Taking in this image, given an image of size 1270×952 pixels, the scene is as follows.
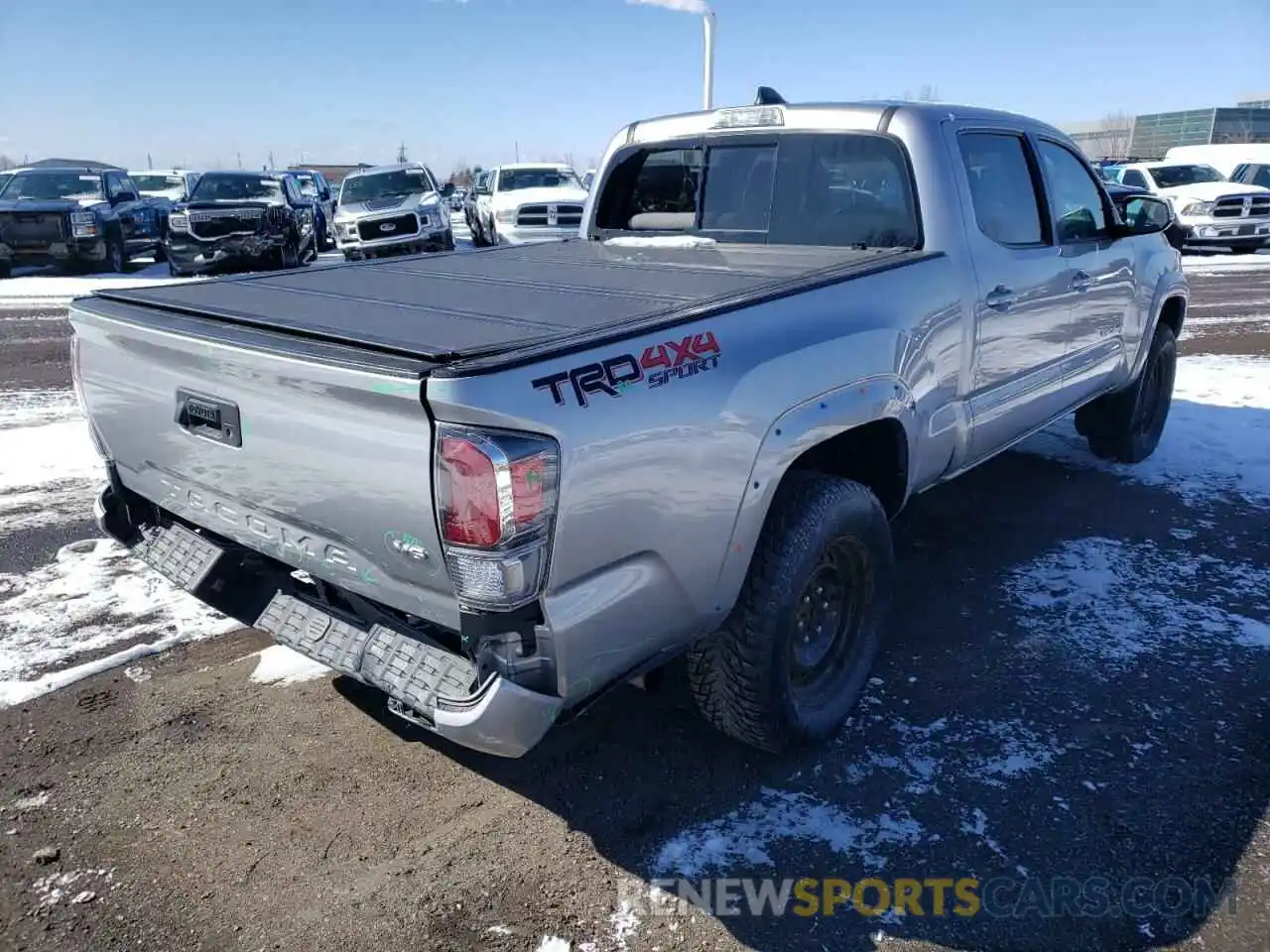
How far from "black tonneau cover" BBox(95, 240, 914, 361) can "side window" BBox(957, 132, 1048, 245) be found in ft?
2.12

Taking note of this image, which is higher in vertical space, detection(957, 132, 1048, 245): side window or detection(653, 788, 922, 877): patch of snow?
detection(957, 132, 1048, 245): side window

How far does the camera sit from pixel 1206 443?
6.45 m

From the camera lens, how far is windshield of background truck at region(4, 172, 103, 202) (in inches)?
627

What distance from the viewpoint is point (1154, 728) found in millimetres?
3197

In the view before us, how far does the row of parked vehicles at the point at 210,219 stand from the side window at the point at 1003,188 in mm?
13699

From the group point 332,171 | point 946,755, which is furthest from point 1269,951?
point 332,171

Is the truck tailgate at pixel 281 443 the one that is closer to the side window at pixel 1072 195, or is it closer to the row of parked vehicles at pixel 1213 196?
the side window at pixel 1072 195

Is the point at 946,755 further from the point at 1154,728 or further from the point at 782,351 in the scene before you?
the point at 782,351

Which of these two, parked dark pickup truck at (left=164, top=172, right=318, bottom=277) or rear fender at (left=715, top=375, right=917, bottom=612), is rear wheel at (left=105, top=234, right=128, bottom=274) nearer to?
parked dark pickup truck at (left=164, top=172, right=318, bottom=277)

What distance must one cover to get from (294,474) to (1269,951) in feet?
8.70

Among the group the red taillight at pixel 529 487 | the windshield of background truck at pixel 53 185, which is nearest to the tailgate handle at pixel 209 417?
the red taillight at pixel 529 487

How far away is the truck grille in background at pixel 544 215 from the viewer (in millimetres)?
16781

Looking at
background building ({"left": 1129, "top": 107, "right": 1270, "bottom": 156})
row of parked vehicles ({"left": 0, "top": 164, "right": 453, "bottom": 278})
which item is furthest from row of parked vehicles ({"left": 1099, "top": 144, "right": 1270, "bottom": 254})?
background building ({"left": 1129, "top": 107, "right": 1270, "bottom": 156})

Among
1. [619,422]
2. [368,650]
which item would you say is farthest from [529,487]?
[368,650]
